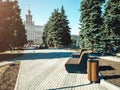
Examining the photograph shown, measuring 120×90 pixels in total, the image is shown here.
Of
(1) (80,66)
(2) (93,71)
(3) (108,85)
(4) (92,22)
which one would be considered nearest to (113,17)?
(4) (92,22)

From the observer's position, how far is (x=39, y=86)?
10.9m

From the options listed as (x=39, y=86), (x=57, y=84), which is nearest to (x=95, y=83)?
(x=57, y=84)

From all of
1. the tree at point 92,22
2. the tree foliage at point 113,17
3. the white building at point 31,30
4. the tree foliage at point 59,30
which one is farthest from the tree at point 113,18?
the white building at point 31,30

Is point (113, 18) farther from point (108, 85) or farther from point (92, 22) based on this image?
point (108, 85)

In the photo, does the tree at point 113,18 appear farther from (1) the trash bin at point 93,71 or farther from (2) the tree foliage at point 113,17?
(1) the trash bin at point 93,71

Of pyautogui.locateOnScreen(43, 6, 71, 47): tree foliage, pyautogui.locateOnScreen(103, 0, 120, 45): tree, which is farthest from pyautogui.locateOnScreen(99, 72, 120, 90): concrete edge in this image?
pyautogui.locateOnScreen(43, 6, 71, 47): tree foliage

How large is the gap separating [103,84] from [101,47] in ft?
74.5

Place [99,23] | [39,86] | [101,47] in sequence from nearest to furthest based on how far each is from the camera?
[39,86] < [101,47] < [99,23]

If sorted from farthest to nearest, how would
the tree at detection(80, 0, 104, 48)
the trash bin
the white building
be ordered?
the white building, the tree at detection(80, 0, 104, 48), the trash bin

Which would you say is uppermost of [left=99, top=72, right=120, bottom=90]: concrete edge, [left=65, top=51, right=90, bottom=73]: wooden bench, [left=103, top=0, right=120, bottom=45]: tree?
[left=103, top=0, right=120, bottom=45]: tree

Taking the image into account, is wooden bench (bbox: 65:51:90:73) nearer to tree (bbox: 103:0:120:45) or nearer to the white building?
tree (bbox: 103:0:120:45)

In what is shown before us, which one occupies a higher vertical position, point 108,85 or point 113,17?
point 113,17

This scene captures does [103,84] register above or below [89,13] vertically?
below

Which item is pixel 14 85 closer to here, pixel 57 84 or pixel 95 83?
pixel 57 84
